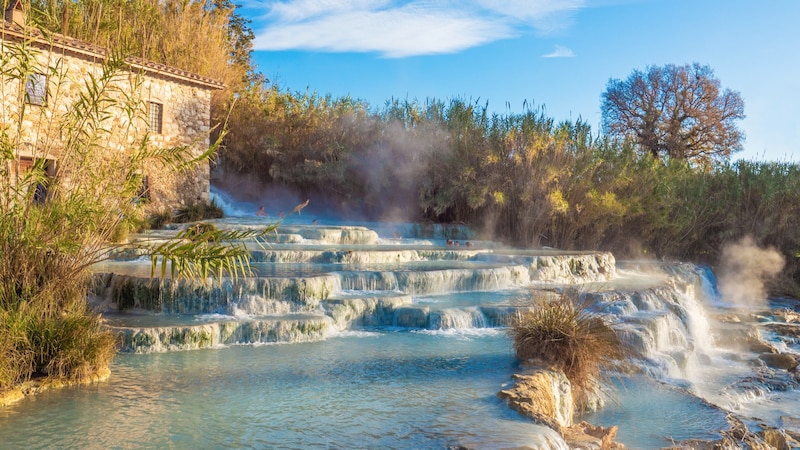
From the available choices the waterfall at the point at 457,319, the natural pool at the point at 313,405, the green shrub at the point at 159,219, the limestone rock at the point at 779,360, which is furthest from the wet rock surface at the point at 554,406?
the green shrub at the point at 159,219

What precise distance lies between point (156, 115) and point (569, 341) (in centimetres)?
1469

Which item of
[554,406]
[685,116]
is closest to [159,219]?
[554,406]

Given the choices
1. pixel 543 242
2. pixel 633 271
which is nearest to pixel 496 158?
pixel 543 242

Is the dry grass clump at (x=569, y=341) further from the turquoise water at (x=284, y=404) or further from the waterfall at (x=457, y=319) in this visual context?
the waterfall at (x=457, y=319)

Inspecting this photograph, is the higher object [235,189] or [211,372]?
[235,189]

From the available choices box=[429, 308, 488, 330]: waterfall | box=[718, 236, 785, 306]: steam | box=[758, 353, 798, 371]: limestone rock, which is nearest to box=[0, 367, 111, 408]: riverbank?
box=[429, 308, 488, 330]: waterfall

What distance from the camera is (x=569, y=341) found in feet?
22.5

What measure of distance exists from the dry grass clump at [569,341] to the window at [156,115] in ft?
45.7

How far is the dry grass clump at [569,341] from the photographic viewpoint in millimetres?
6875

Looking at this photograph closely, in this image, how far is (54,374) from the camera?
5945mm

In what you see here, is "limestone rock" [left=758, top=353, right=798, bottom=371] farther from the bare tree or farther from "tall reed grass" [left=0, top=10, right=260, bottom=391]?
the bare tree

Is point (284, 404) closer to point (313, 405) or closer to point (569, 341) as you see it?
point (313, 405)

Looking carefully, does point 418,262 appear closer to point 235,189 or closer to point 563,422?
point 563,422

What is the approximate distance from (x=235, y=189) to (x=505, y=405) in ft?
63.6
